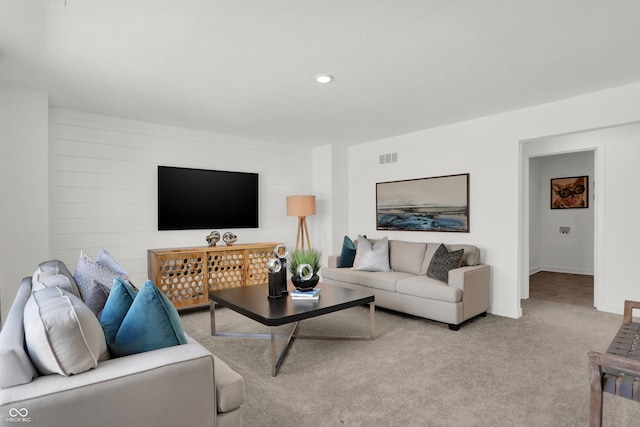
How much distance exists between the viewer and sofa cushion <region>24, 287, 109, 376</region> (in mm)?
1287

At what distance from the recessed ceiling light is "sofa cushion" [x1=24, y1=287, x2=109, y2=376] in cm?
248

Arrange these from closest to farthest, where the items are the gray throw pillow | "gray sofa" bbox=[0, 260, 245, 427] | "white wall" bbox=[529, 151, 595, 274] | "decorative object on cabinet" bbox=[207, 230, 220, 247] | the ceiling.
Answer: "gray sofa" bbox=[0, 260, 245, 427]
the gray throw pillow
the ceiling
"decorative object on cabinet" bbox=[207, 230, 220, 247]
"white wall" bbox=[529, 151, 595, 274]

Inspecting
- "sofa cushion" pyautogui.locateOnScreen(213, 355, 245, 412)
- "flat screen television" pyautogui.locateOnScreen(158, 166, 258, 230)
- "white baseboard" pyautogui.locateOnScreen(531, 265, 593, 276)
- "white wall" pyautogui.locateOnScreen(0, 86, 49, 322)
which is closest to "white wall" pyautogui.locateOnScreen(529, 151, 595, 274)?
"white baseboard" pyautogui.locateOnScreen(531, 265, 593, 276)

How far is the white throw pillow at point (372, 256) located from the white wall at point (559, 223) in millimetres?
3952

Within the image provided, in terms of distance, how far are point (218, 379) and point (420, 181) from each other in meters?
4.16

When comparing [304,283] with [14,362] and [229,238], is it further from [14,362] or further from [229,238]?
[14,362]

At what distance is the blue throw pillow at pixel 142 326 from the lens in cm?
156

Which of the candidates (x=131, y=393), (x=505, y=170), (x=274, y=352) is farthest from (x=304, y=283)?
(x=505, y=170)

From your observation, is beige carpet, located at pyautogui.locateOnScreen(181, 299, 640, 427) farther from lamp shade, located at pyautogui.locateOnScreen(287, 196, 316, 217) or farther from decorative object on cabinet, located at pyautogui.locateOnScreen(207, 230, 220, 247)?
lamp shade, located at pyautogui.locateOnScreen(287, 196, 316, 217)

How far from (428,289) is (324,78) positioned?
7.85ft

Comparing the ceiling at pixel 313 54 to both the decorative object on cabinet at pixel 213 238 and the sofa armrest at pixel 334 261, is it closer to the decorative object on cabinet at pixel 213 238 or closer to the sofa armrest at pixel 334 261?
the decorative object on cabinet at pixel 213 238

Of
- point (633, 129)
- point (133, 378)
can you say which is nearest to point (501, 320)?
point (633, 129)

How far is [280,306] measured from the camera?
3072mm

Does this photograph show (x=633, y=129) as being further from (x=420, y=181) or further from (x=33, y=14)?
(x=33, y=14)
